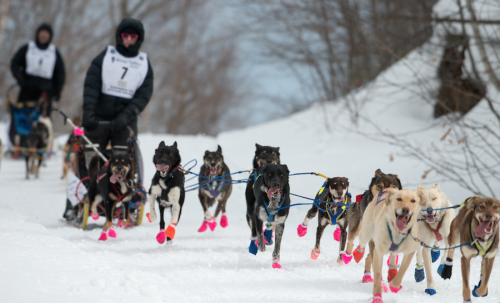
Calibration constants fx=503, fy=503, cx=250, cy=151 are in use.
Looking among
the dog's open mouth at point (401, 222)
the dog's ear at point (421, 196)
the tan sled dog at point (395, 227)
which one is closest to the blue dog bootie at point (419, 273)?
the tan sled dog at point (395, 227)

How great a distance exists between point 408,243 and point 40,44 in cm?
887

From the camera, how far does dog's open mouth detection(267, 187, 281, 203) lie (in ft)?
12.8

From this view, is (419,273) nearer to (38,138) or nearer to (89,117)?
(89,117)

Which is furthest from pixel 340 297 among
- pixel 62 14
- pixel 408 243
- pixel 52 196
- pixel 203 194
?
pixel 62 14

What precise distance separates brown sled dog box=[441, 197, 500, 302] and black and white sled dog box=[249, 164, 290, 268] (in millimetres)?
1371

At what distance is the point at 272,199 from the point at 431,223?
121 cm

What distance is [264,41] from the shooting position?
16.1 metres

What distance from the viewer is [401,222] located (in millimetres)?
3006

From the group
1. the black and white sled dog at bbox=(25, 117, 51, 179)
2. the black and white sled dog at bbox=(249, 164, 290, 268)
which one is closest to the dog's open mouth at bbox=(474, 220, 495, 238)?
the black and white sled dog at bbox=(249, 164, 290, 268)

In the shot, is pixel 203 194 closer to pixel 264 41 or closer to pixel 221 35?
pixel 264 41

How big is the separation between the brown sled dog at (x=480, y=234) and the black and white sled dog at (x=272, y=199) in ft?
4.50

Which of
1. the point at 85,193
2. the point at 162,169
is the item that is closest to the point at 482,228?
the point at 162,169

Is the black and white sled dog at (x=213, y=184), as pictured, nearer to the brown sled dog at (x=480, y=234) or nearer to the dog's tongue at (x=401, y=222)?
the dog's tongue at (x=401, y=222)

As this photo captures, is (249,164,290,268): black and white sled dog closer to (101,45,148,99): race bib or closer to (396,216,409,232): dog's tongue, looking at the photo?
(396,216,409,232): dog's tongue
